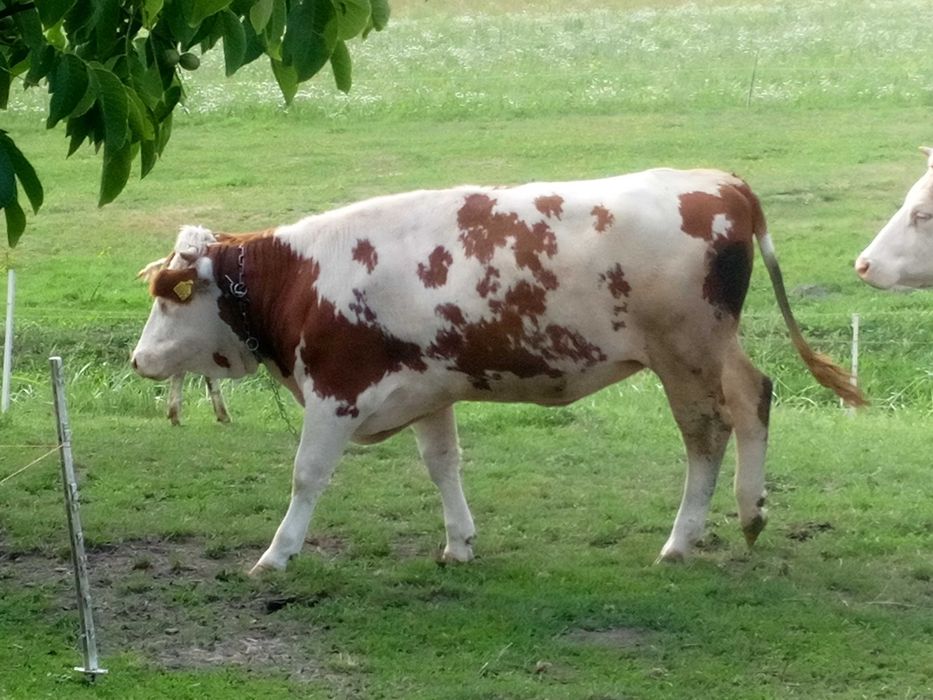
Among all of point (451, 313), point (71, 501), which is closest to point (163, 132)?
point (71, 501)

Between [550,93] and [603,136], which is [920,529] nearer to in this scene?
[603,136]

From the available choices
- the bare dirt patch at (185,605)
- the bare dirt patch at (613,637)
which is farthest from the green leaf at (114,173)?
the bare dirt patch at (613,637)

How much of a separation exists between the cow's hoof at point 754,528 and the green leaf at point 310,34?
440cm

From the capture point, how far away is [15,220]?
14.1 feet

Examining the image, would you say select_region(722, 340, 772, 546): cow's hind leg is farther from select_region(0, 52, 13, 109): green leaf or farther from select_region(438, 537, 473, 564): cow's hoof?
select_region(0, 52, 13, 109): green leaf

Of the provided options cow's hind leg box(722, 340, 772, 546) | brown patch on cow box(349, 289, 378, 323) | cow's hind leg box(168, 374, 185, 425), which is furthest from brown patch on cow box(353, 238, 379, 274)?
cow's hind leg box(168, 374, 185, 425)

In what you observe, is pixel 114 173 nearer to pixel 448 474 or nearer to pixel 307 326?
pixel 307 326

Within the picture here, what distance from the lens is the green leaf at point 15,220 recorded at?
4.14m

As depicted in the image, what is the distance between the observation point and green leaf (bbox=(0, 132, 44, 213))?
3.91m

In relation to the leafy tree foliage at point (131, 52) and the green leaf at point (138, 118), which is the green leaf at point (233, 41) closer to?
the leafy tree foliage at point (131, 52)

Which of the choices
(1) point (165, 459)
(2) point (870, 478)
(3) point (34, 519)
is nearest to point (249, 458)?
(1) point (165, 459)

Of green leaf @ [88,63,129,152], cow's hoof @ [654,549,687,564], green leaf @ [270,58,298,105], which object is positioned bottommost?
cow's hoof @ [654,549,687,564]

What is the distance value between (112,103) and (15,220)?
0.59 m

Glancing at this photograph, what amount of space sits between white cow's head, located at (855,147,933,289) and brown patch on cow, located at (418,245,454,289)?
236cm
